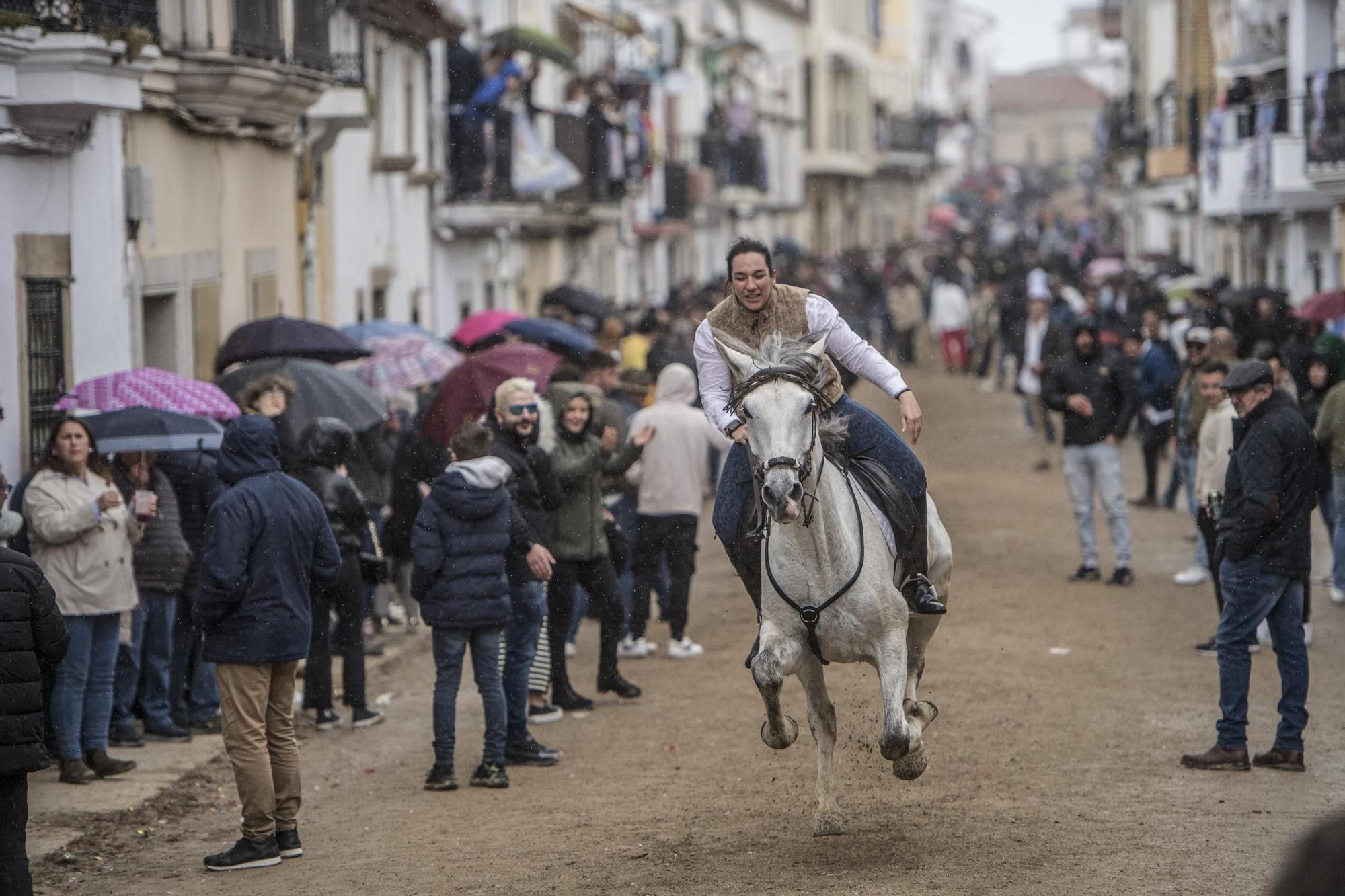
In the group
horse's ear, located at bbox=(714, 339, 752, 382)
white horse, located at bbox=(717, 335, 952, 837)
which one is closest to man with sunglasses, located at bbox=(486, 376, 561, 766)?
white horse, located at bbox=(717, 335, 952, 837)

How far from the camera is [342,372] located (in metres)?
13.5

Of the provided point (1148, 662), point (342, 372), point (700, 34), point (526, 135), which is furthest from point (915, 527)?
point (700, 34)

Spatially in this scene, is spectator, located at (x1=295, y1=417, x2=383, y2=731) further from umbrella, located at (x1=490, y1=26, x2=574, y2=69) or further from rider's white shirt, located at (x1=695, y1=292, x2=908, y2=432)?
umbrella, located at (x1=490, y1=26, x2=574, y2=69)

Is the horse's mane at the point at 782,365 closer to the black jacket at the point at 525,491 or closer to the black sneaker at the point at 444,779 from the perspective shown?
the black jacket at the point at 525,491

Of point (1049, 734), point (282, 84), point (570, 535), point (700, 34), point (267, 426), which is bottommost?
point (1049, 734)

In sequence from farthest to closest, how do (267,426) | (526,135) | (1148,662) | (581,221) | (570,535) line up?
1. (581,221)
2. (526,135)
3. (1148,662)
4. (570,535)
5. (267,426)

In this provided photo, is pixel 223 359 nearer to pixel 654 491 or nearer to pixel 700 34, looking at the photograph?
pixel 654 491

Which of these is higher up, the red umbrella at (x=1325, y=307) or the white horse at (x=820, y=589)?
the red umbrella at (x=1325, y=307)

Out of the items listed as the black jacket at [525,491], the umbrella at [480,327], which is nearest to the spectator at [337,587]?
the black jacket at [525,491]

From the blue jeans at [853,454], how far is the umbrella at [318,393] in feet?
15.4

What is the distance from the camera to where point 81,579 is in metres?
10.0

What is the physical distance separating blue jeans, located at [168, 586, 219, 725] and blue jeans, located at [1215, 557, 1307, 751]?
5507mm

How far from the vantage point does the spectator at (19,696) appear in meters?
7.02

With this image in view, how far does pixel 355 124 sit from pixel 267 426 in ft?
39.8
